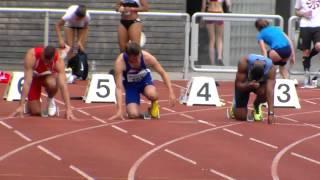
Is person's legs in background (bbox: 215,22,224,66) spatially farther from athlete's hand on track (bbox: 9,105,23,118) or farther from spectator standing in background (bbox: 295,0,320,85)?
athlete's hand on track (bbox: 9,105,23,118)

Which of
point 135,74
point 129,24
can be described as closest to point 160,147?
point 135,74

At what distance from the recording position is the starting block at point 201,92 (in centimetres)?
1806

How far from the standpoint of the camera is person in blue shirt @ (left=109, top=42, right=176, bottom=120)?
1573 cm

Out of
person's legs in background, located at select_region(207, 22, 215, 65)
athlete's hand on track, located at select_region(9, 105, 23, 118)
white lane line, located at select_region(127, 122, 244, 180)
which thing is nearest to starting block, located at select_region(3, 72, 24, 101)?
athlete's hand on track, located at select_region(9, 105, 23, 118)

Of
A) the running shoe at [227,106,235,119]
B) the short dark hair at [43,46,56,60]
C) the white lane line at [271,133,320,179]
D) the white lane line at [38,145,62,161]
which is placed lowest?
the running shoe at [227,106,235,119]

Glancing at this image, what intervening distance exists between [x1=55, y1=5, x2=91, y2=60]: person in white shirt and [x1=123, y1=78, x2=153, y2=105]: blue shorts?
178 inches

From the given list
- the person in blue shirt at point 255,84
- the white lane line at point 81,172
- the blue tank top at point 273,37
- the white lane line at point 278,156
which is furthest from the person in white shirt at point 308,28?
the white lane line at point 81,172

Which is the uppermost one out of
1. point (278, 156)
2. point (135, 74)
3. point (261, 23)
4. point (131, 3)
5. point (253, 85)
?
point (131, 3)

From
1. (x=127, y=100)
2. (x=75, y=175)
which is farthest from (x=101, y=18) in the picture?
(x=75, y=175)

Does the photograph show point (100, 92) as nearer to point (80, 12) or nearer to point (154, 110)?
point (154, 110)

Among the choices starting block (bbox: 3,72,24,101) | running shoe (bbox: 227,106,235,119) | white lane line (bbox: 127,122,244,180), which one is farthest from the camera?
starting block (bbox: 3,72,24,101)

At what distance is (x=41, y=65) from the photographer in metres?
16.0

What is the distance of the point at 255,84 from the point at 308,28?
18.1 feet

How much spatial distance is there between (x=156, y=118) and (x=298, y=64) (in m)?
6.09
